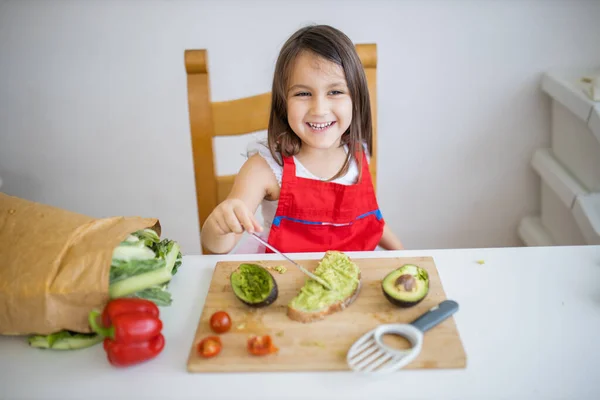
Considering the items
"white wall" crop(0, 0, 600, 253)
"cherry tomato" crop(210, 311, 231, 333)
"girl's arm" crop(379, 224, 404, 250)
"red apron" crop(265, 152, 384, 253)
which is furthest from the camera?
"white wall" crop(0, 0, 600, 253)

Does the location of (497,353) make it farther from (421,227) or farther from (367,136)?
(421,227)

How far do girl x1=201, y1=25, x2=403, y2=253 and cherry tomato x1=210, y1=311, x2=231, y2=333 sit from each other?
324 millimetres

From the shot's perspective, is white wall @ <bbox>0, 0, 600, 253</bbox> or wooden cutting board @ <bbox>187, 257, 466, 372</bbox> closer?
wooden cutting board @ <bbox>187, 257, 466, 372</bbox>

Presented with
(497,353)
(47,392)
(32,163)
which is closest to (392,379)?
(497,353)

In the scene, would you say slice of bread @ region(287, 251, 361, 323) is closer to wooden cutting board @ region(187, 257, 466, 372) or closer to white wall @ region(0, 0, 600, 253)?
wooden cutting board @ region(187, 257, 466, 372)

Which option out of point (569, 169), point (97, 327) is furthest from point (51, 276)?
point (569, 169)

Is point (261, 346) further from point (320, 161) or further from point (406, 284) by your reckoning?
point (320, 161)

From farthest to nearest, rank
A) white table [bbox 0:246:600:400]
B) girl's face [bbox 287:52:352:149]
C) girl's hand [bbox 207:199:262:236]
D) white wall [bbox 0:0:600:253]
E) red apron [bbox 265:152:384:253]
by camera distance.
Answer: white wall [bbox 0:0:600:253] < red apron [bbox 265:152:384:253] < girl's face [bbox 287:52:352:149] < girl's hand [bbox 207:199:262:236] < white table [bbox 0:246:600:400]

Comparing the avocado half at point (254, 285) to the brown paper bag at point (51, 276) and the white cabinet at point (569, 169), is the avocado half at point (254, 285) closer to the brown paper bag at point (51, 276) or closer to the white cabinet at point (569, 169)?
the brown paper bag at point (51, 276)

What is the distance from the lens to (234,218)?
120 cm

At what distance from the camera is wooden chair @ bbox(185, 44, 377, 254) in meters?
1.61

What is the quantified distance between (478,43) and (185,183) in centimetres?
131

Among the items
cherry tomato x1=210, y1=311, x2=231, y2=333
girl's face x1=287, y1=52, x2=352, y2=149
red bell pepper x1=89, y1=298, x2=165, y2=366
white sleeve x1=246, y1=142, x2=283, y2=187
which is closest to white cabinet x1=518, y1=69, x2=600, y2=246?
girl's face x1=287, y1=52, x2=352, y2=149

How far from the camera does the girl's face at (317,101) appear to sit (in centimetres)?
138
